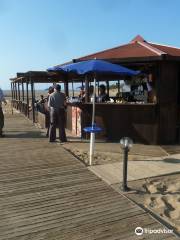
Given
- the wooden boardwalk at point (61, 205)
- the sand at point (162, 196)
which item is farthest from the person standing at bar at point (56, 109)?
the sand at point (162, 196)

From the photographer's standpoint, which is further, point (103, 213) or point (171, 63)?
point (171, 63)

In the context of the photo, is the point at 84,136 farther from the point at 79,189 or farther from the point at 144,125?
the point at 79,189

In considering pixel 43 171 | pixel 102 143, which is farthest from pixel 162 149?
pixel 43 171

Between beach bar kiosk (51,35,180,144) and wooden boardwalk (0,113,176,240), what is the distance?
3.00m

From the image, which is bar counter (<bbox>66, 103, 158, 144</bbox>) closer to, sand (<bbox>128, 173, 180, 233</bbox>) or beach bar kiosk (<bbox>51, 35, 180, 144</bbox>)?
beach bar kiosk (<bbox>51, 35, 180, 144</bbox>)

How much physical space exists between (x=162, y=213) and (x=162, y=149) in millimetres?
4849

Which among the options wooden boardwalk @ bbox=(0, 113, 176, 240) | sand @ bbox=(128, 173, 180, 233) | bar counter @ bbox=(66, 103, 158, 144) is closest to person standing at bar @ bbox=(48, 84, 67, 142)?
bar counter @ bbox=(66, 103, 158, 144)

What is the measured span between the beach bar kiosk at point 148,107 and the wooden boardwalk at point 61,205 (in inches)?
118

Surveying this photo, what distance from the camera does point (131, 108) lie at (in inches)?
422

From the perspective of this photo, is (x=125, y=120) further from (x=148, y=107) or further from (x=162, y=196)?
(x=162, y=196)

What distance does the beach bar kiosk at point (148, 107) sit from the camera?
412 inches

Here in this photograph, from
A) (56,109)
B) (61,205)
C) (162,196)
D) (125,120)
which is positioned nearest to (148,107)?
(125,120)

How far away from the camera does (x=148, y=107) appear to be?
34.7 feet

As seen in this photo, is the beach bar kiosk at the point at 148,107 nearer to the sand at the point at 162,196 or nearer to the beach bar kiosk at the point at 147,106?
the beach bar kiosk at the point at 147,106
